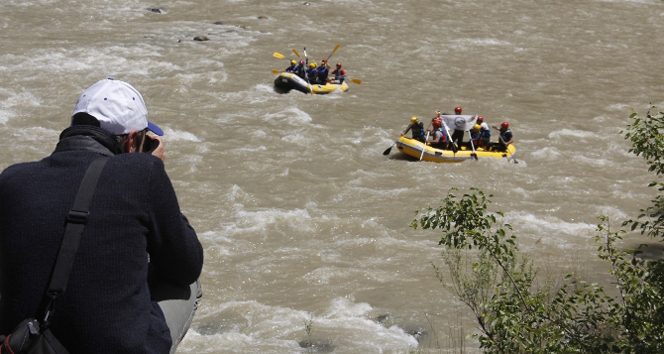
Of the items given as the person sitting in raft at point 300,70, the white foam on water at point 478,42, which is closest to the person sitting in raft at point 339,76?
the person sitting in raft at point 300,70

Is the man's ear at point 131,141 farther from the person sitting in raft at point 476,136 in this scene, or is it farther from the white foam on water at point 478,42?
the white foam on water at point 478,42

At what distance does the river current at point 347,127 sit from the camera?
8.67 m

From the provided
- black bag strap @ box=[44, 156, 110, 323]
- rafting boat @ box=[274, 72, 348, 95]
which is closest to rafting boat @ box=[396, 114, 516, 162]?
rafting boat @ box=[274, 72, 348, 95]

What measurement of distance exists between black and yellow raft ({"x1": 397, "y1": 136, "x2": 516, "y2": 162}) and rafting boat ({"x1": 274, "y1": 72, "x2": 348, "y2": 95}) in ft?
15.3

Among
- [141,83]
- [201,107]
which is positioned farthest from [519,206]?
[141,83]

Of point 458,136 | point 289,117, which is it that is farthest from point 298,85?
→ point 458,136

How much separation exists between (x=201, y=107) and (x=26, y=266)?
1551 centimetres

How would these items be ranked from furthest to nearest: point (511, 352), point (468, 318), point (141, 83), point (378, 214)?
1. point (141, 83)
2. point (378, 214)
3. point (468, 318)
4. point (511, 352)

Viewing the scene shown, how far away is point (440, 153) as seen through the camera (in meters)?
14.5

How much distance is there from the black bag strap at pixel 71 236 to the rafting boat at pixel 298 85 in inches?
660

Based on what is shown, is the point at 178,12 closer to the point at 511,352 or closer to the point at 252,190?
the point at 252,190

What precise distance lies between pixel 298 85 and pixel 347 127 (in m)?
2.67

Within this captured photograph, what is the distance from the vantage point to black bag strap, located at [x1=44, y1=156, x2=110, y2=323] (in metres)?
1.78

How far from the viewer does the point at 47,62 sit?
1880 cm
